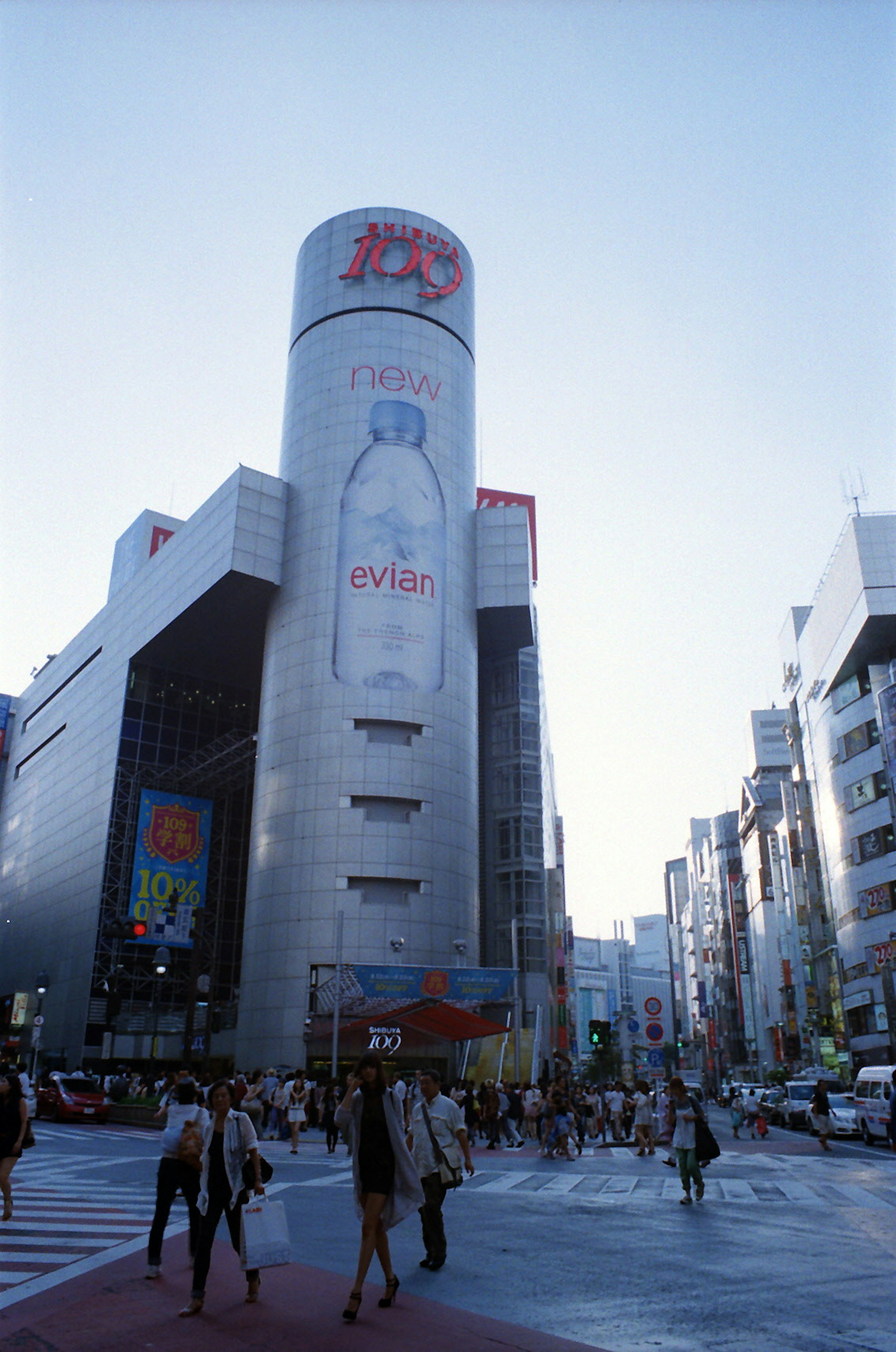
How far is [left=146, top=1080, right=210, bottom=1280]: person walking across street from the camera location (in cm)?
927

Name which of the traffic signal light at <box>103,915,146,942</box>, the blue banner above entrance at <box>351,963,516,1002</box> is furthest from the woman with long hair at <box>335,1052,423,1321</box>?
the blue banner above entrance at <box>351,963,516,1002</box>

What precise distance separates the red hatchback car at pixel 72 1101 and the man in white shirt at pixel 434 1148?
95.6 feet

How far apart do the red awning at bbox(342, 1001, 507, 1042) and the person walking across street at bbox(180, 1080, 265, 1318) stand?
28.9m

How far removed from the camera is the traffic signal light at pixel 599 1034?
30.2 meters

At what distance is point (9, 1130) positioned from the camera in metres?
12.7

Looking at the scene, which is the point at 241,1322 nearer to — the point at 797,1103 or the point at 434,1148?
the point at 434,1148

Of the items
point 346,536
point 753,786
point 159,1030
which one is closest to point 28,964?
point 159,1030

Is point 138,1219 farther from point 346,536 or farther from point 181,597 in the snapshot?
point 181,597

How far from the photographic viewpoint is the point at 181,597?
214 ft

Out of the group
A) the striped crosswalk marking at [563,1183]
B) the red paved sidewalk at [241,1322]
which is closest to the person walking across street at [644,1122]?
the striped crosswalk marking at [563,1183]

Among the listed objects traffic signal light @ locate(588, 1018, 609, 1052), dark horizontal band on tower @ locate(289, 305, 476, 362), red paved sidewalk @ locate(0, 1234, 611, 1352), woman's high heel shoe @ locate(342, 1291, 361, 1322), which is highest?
dark horizontal band on tower @ locate(289, 305, 476, 362)

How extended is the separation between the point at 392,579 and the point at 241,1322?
52577 millimetres

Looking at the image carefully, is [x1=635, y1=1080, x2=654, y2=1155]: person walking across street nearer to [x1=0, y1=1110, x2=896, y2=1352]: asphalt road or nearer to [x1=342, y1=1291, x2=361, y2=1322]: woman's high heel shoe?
[x1=0, y1=1110, x2=896, y2=1352]: asphalt road

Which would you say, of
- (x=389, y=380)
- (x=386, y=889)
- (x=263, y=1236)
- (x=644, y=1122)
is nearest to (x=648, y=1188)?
(x=644, y=1122)
